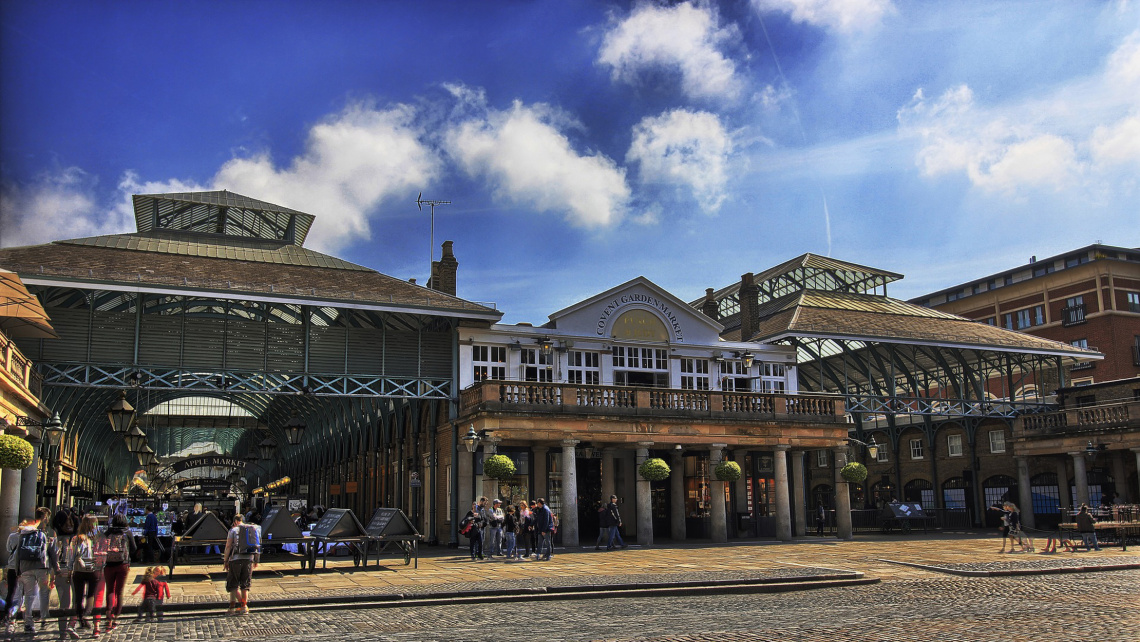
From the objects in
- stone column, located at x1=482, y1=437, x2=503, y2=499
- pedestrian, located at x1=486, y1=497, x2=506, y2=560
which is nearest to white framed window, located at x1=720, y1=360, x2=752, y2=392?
stone column, located at x1=482, y1=437, x2=503, y2=499

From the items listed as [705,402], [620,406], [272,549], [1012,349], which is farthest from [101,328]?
[1012,349]

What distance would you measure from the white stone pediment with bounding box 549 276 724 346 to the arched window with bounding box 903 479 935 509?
20.3 metres

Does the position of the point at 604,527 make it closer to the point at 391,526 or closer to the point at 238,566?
the point at 391,526

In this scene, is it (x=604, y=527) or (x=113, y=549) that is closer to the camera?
(x=113, y=549)

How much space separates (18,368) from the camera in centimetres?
2350

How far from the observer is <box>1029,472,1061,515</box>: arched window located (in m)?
41.6

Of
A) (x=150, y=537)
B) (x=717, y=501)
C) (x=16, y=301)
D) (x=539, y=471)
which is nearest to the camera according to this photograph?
(x=16, y=301)

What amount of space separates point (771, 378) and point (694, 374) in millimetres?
3557

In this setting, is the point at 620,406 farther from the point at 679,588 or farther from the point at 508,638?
the point at 508,638

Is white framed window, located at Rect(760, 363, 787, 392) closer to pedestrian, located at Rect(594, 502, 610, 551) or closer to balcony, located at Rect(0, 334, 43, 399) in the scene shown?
pedestrian, located at Rect(594, 502, 610, 551)

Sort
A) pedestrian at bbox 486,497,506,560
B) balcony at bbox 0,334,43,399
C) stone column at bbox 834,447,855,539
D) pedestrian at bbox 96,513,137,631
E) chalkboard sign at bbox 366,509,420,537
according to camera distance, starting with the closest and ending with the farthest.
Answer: pedestrian at bbox 96,513,137,631 → chalkboard sign at bbox 366,509,420,537 → balcony at bbox 0,334,43,399 → pedestrian at bbox 486,497,506,560 → stone column at bbox 834,447,855,539

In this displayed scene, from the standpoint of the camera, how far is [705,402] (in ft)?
105

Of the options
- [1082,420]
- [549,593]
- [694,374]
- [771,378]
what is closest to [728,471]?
[694,374]

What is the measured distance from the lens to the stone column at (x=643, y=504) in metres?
30.3
